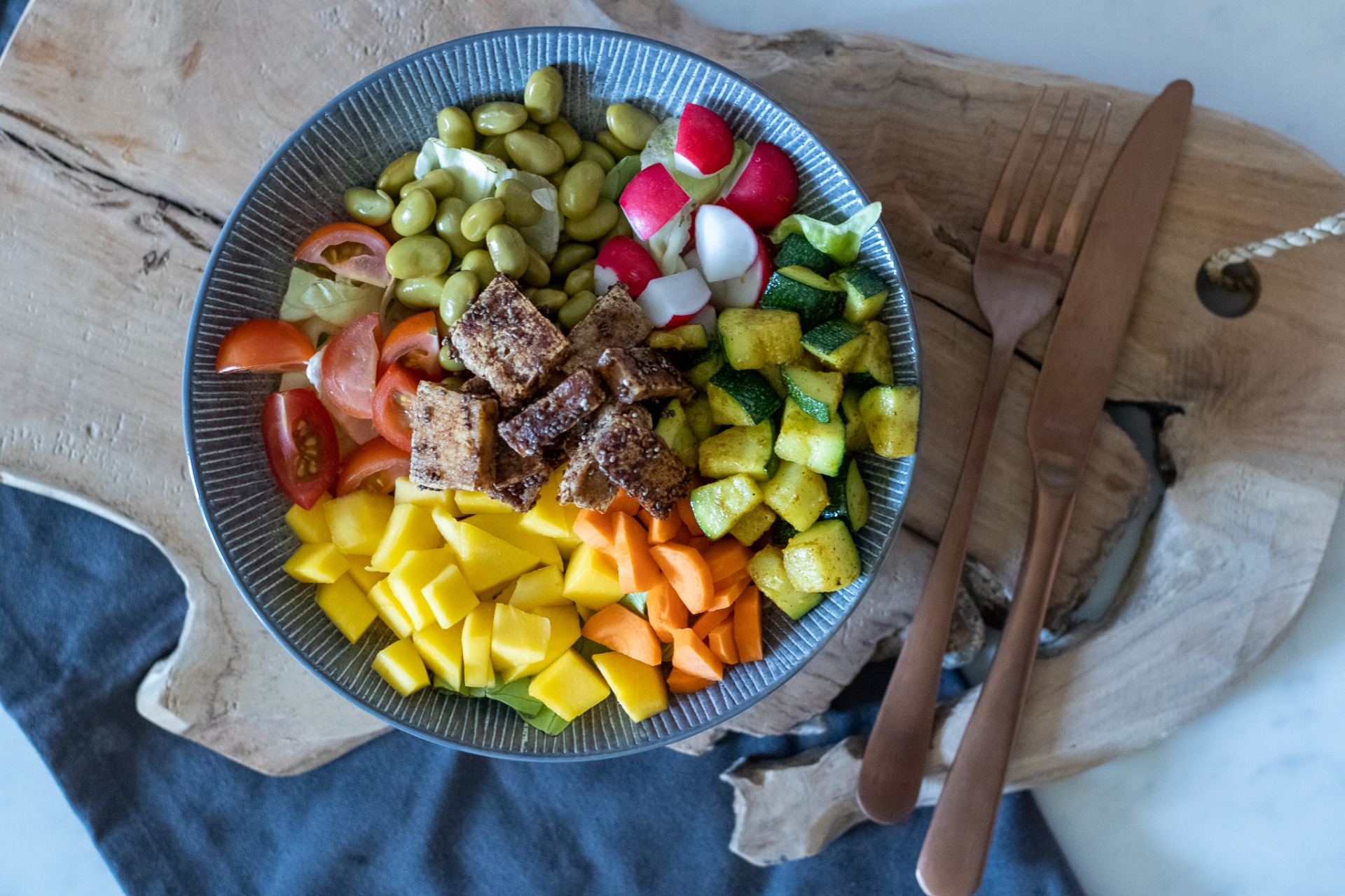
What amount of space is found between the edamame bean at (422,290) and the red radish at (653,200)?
0.44 m

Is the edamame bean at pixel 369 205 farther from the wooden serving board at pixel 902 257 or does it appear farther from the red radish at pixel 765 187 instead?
the red radish at pixel 765 187

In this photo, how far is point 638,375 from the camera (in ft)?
5.78

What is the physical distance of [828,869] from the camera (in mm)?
2359

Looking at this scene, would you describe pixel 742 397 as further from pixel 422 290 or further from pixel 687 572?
pixel 422 290

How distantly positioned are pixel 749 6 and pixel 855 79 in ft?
1.33

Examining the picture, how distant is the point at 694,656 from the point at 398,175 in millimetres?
1228

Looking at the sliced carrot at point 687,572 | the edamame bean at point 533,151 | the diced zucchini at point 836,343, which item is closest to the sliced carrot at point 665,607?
the sliced carrot at point 687,572

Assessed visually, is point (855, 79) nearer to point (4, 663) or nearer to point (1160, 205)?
point (1160, 205)

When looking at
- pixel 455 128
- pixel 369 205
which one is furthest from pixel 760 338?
pixel 369 205

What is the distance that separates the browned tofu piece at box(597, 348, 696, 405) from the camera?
1761 mm

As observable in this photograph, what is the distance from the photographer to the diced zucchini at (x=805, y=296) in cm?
182

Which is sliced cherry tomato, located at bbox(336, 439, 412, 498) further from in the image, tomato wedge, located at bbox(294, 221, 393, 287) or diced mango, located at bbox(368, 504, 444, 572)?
tomato wedge, located at bbox(294, 221, 393, 287)

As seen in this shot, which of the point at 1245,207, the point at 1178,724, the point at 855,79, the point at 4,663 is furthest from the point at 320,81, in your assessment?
the point at 1178,724

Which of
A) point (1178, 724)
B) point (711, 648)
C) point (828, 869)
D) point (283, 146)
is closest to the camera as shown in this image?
point (283, 146)
